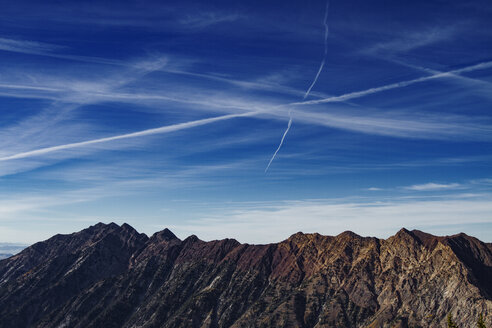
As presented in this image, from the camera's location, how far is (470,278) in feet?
650

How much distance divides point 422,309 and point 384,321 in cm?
1843

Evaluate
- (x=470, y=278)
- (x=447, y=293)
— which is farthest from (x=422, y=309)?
(x=470, y=278)

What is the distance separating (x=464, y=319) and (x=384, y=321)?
34154 millimetres

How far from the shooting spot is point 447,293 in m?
198

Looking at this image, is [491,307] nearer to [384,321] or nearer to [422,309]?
[422,309]

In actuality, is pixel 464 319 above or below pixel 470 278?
below

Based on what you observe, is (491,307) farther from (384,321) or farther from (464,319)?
(384,321)

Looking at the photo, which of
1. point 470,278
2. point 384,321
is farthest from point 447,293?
point 384,321

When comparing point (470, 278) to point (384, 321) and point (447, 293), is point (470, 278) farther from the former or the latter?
point (384, 321)

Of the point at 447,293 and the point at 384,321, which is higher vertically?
the point at 447,293

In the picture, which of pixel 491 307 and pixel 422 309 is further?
pixel 422 309

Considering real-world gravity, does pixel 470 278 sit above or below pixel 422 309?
above

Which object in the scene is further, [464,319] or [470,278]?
[470,278]

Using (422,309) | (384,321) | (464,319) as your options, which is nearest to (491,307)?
(464,319)
